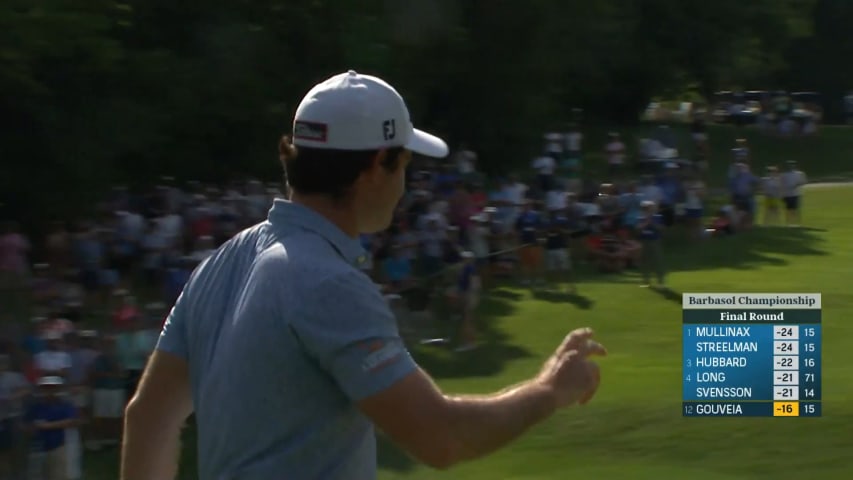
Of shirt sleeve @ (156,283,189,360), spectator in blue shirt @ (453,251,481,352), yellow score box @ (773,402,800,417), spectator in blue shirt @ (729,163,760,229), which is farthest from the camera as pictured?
spectator in blue shirt @ (729,163,760,229)

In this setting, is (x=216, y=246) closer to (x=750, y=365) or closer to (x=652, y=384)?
(x=652, y=384)

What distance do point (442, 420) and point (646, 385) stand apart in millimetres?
13101

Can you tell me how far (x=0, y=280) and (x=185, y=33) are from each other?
20.7ft

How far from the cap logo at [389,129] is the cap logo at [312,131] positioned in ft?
0.34

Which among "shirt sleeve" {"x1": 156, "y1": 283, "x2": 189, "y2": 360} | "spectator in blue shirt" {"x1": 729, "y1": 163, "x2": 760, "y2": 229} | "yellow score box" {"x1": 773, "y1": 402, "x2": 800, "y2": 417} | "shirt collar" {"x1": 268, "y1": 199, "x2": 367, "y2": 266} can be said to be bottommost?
"yellow score box" {"x1": 773, "y1": 402, "x2": 800, "y2": 417}

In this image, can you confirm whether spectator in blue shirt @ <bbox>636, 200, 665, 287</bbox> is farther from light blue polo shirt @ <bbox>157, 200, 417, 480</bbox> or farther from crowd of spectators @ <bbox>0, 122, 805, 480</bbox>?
light blue polo shirt @ <bbox>157, 200, 417, 480</bbox>

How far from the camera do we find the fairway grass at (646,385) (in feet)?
42.2

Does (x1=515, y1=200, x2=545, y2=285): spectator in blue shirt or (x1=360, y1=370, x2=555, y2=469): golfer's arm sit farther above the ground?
(x1=360, y1=370, x2=555, y2=469): golfer's arm

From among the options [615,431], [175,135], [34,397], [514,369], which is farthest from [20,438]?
[175,135]

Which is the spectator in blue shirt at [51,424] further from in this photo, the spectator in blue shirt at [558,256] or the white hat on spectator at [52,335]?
the spectator in blue shirt at [558,256]

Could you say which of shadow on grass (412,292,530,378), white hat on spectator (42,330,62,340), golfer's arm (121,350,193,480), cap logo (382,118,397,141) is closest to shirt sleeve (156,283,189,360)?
golfer's arm (121,350,193,480)

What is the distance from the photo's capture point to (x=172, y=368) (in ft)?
9.34

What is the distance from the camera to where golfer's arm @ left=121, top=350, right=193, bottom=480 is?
2859 mm

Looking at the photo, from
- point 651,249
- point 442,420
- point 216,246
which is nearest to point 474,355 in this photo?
point 216,246
